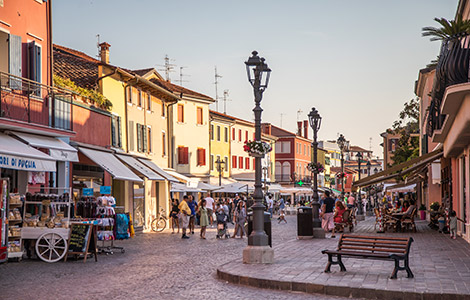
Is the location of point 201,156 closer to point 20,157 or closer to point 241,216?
point 241,216

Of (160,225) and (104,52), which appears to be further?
(104,52)

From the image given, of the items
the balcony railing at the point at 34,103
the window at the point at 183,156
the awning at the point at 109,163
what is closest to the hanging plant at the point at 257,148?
the balcony railing at the point at 34,103

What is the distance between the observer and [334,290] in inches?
432

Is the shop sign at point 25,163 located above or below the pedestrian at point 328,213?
above

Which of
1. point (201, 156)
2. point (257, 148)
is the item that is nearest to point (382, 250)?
point (257, 148)

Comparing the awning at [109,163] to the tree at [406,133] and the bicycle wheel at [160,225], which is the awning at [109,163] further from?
the tree at [406,133]

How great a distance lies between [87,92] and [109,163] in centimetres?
322

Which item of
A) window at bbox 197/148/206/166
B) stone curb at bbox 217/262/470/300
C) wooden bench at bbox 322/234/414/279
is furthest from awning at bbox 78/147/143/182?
window at bbox 197/148/206/166

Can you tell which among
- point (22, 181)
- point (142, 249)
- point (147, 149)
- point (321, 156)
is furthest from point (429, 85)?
point (321, 156)

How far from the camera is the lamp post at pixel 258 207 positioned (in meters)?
14.8

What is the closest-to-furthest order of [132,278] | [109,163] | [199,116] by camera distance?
1. [132,278]
2. [109,163]
3. [199,116]

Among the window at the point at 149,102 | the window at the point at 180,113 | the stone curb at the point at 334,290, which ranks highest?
the window at the point at 180,113

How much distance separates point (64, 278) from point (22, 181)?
7575mm

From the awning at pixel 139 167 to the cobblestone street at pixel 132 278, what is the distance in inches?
400
